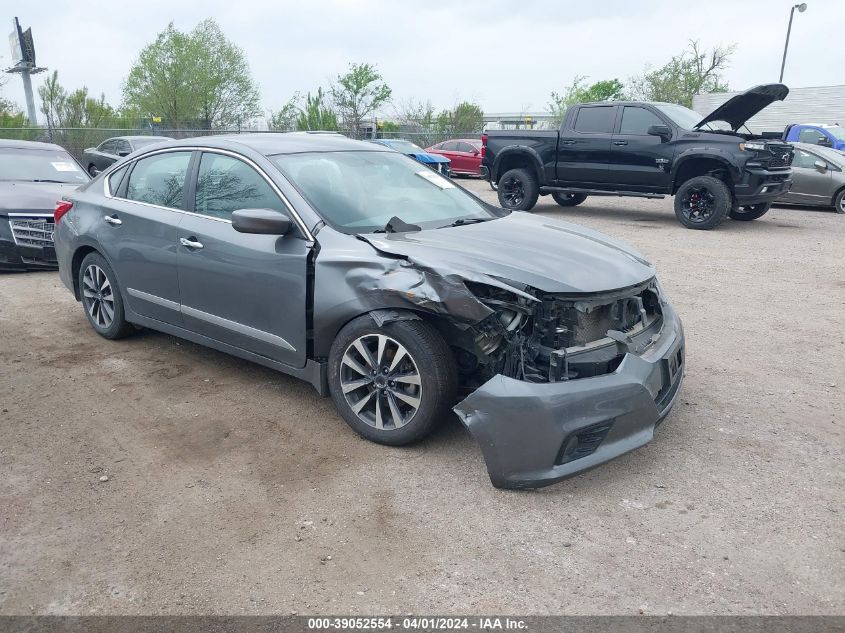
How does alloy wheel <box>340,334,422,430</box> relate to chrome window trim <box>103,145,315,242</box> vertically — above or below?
below

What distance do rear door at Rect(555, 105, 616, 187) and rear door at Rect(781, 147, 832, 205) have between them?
426 cm

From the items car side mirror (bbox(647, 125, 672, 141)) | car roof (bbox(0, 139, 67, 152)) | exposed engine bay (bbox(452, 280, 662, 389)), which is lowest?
exposed engine bay (bbox(452, 280, 662, 389))

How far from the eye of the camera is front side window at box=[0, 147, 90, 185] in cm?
893

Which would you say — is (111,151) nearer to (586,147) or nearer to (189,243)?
(586,147)

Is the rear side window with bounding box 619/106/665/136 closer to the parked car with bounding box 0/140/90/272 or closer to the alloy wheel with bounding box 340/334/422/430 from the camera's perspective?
the parked car with bounding box 0/140/90/272

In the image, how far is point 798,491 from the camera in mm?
3436

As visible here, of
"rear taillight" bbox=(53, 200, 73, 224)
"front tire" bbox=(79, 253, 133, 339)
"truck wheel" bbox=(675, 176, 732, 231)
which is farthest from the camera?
"truck wheel" bbox=(675, 176, 732, 231)

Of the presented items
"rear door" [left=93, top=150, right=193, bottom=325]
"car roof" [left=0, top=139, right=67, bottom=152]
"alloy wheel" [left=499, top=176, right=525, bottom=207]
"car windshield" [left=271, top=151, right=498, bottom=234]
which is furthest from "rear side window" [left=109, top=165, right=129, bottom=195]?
"alloy wheel" [left=499, top=176, right=525, bottom=207]

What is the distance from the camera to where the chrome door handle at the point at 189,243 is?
14.9 feet

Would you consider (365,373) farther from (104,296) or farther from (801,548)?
(104,296)

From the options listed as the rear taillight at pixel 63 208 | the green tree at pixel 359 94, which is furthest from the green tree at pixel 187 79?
the rear taillight at pixel 63 208

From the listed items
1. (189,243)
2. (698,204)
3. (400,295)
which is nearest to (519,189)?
(698,204)

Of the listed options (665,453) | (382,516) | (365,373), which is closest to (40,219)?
Answer: (365,373)

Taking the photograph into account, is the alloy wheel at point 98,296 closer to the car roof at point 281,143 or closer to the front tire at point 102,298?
the front tire at point 102,298
